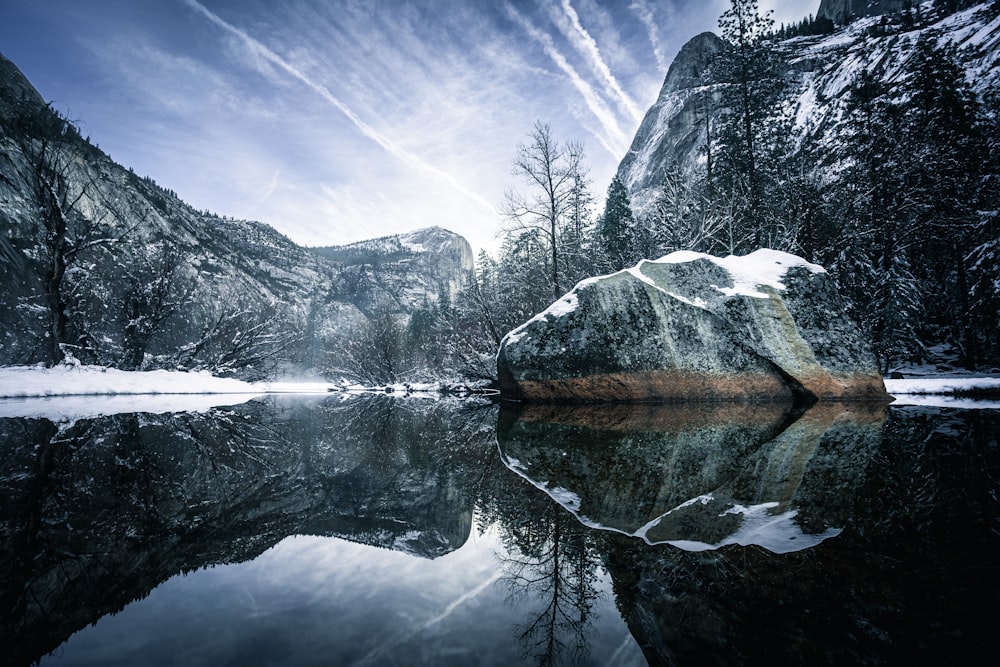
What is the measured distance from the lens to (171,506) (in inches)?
87.3

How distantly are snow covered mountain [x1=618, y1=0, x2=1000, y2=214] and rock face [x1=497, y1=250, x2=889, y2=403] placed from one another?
54.1 ft

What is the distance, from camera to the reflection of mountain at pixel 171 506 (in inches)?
51.4

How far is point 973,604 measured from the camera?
1153 millimetres

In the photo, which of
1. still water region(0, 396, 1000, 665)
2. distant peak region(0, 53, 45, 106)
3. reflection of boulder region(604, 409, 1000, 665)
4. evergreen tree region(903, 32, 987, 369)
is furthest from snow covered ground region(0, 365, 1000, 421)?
distant peak region(0, 53, 45, 106)

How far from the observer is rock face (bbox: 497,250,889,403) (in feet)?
29.6

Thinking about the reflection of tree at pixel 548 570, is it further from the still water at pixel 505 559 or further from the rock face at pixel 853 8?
the rock face at pixel 853 8

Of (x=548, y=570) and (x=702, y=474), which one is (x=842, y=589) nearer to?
(x=548, y=570)

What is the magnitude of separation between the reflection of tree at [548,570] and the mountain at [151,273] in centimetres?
1578

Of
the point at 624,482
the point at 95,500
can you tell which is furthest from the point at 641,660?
the point at 95,500

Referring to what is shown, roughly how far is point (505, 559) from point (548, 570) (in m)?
0.20

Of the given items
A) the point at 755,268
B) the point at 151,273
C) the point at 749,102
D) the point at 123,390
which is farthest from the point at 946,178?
the point at 151,273

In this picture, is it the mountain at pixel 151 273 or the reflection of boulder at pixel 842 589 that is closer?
the reflection of boulder at pixel 842 589

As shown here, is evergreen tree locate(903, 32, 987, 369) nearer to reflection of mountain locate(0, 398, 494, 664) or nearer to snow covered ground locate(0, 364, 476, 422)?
reflection of mountain locate(0, 398, 494, 664)

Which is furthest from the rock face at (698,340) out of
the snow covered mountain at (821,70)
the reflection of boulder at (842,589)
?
the snow covered mountain at (821,70)
